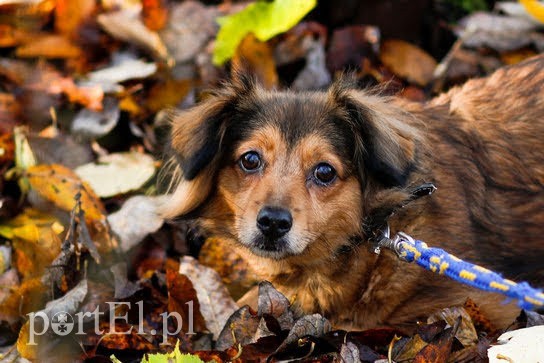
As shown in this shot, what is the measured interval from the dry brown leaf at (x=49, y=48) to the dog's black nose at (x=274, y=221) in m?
3.34

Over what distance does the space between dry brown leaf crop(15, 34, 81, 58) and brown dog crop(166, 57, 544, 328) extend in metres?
2.46

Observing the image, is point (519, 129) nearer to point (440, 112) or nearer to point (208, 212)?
point (440, 112)

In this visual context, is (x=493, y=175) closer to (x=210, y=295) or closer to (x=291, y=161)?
(x=291, y=161)

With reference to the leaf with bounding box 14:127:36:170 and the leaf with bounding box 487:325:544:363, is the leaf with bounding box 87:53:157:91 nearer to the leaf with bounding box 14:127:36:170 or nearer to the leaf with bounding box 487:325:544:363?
the leaf with bounding box 14:127:36:170

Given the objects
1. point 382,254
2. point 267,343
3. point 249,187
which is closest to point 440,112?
point 382,254

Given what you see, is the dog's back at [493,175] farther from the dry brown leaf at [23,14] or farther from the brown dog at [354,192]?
the dry brown leaf at [23,14]

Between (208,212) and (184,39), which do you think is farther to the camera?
(184,39)

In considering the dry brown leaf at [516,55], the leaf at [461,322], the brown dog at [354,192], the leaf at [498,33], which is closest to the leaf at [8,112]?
the brown dog at [354,192]

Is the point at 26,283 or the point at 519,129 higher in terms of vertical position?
the point at 519,129

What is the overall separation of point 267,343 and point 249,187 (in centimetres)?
87

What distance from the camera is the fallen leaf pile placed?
357 cm

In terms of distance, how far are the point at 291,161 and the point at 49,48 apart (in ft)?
10.4

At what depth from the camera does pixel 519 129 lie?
4.49 metres

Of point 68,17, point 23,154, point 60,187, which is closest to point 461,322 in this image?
point 60,187
